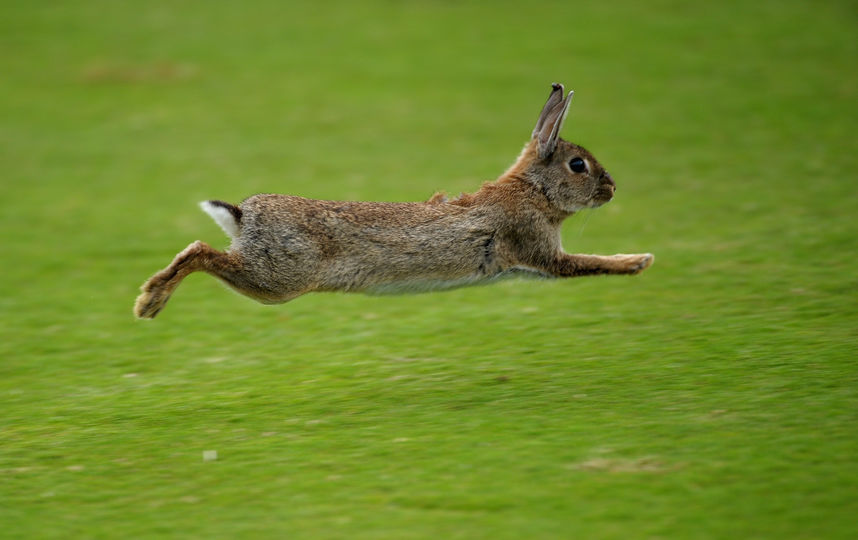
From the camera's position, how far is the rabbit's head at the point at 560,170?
7.74 metres

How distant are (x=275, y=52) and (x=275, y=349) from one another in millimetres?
15341

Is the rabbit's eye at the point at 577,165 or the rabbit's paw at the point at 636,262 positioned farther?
the rabbit's eye at the point at 577,165

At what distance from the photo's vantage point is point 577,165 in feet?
25.7

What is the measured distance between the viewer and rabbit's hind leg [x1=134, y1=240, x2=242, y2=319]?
263 inches

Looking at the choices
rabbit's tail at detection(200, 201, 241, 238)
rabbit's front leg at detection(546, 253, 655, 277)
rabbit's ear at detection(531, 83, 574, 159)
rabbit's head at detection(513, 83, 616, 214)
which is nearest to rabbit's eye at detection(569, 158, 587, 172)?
rabbit's head at detection(513, 83, 616, 214)

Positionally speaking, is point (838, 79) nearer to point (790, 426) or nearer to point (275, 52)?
point (275, 52)

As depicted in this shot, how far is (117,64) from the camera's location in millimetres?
22266

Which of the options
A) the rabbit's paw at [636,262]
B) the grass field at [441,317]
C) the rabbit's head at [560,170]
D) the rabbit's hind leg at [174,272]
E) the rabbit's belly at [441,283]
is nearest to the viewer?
the grass field at [441,317]

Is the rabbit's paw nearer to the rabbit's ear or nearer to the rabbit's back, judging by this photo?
the rabbit's back

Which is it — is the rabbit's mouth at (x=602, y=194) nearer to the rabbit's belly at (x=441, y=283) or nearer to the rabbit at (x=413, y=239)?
the rabbit at (x=413, y=239)

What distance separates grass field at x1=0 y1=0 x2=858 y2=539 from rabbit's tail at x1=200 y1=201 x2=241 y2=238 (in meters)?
1.38

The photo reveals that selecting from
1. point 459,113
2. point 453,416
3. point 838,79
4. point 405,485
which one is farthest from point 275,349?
point 838,79

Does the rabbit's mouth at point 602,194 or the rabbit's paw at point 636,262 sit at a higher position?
the rabbit's mouth at point 602,194

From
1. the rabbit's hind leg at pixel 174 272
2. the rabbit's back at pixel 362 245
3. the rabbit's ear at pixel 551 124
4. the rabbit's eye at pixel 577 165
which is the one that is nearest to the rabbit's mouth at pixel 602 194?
the rabbit's eye at pixel 577 165
